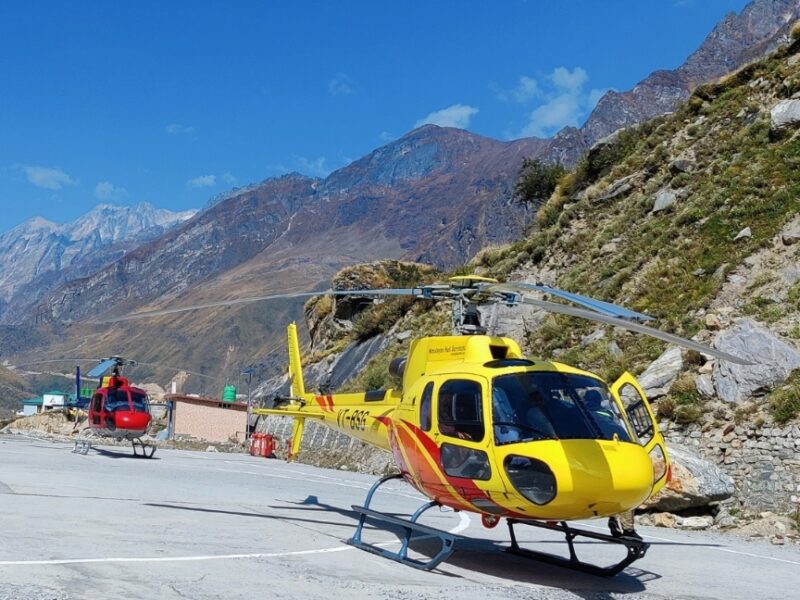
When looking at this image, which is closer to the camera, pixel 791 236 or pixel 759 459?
pixel 759 459

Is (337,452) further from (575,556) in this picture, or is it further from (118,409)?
(575,556)

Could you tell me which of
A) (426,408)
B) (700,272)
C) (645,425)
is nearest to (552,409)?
(645,425)

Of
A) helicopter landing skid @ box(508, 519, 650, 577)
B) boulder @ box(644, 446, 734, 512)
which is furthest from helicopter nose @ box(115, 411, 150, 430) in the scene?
helicopter landing skid @ box(508, 519, 650, 577)

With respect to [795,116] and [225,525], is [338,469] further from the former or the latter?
[795,116]

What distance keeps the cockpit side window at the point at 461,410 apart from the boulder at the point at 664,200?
805 inches

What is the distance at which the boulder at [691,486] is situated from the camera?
1410 cm

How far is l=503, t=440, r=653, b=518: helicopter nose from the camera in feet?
24.8

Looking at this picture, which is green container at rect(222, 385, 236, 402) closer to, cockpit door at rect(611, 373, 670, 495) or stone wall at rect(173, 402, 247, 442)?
stone wall at rect(173, 402, 247, 442)

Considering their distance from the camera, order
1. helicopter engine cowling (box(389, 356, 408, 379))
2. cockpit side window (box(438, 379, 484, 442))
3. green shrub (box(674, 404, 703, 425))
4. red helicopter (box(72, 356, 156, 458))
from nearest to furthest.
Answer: cockpit side window (box(438, 379, 484, 442)) < helicopter engine cowling (box(389, 356, 408, 379)) < green shrub (box(674, 404, 703, 425)) < red helicopter (box(72, 356, 156, 458))

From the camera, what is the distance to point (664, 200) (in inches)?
1078

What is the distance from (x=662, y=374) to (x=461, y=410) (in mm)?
10521

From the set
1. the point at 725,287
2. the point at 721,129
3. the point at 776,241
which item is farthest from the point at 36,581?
the point at 721,129

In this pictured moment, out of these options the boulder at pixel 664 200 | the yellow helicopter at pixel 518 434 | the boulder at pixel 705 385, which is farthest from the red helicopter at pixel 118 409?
the boulder at pixel 664 200

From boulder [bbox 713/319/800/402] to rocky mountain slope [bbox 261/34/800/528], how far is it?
0.03 meters
